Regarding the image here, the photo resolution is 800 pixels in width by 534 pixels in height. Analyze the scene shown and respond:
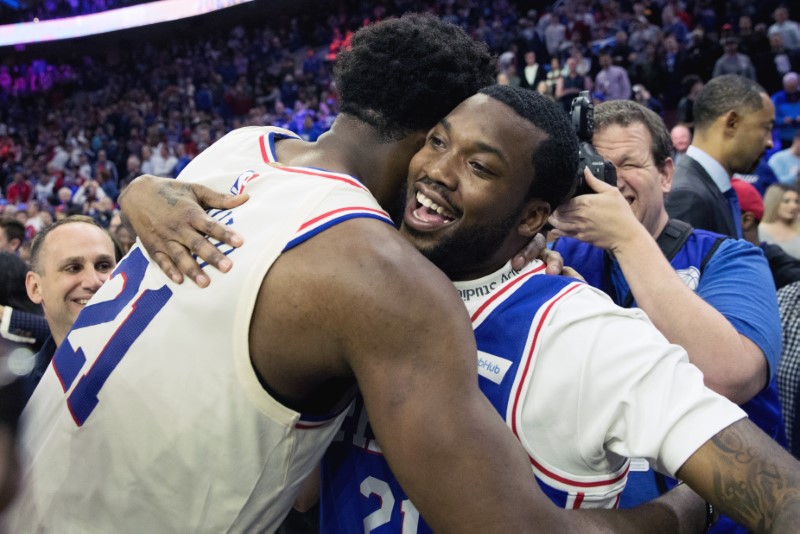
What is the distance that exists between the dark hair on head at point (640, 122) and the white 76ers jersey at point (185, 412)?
1.17 m

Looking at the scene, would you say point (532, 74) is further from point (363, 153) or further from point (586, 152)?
point (363, 153)

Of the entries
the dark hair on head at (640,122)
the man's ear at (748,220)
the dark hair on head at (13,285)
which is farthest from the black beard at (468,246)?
the man's ear at (748,220)

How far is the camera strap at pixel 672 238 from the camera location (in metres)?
2.13

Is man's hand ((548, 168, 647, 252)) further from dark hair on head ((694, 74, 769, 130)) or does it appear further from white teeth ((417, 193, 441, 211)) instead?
dark hair on head ((694, 74, 769, 130))

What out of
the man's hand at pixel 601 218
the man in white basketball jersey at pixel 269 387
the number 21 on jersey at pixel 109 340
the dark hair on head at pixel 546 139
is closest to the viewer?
the man in white basketball jersey at pixel 269 387

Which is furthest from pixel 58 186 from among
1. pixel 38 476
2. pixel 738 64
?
pixel 38 476

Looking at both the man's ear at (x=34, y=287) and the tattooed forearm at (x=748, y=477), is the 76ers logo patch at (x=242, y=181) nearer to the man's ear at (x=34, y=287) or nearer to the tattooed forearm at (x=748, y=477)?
the tattooed forearm at (x=748, y=477)

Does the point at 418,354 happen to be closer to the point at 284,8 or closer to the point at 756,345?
the point at 756,345

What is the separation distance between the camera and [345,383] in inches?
53.7

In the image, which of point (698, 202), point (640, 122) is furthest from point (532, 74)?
point (640, 122)

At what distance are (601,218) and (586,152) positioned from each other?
184 millimetres

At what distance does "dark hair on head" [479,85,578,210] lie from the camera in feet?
5.31

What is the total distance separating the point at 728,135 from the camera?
3.62 meters

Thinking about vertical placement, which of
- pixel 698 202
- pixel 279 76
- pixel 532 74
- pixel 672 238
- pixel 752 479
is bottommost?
pixel 279 76
